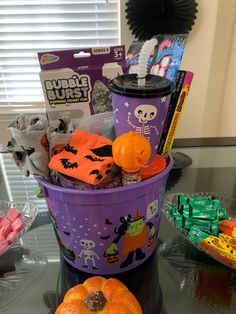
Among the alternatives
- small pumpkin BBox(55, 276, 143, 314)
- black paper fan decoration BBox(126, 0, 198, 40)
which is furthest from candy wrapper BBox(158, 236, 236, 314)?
black paper fan decoration BBox(126, 0, 198, 40)

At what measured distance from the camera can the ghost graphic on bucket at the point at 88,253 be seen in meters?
0.42

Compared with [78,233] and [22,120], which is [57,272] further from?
[22,120]

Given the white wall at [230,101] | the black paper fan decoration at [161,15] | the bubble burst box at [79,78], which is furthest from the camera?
the white wall at [230,101]

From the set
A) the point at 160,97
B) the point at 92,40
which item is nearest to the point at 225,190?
the point at 160,97

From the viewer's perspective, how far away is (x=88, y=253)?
16.8 inches

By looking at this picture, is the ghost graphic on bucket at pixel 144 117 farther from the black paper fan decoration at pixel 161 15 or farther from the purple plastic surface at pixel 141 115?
the black paper fan decoration at pixel 161 15

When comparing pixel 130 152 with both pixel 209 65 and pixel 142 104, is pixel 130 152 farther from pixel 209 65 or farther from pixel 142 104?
pixel 209 65

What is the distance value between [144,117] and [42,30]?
1.19 metres

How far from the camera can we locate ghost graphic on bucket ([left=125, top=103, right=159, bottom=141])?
0.38 meters

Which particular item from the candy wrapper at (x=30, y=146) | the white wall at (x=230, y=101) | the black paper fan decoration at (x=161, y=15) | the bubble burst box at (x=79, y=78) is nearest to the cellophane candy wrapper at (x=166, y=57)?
the bubble burst box at (x=79, y=78)

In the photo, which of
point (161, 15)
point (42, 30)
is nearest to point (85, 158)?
point (161, 15)

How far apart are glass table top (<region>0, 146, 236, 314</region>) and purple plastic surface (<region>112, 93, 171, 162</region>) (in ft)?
0.61

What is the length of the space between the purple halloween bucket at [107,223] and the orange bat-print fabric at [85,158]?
0.02 metres

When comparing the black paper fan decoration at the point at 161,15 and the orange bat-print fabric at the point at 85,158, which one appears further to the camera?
the black paper fan decoration at the point at 161,15
